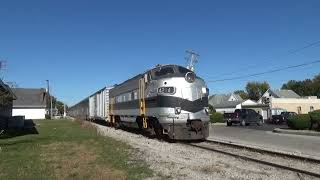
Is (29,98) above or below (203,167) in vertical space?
above

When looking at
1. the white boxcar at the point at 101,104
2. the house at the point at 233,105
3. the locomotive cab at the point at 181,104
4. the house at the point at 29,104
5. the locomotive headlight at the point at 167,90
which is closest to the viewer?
the locomotive cab at the point at 181,104

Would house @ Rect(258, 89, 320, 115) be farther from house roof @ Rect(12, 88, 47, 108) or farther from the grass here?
the grass

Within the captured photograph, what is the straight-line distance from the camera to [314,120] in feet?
89.0

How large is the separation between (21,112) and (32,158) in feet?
235

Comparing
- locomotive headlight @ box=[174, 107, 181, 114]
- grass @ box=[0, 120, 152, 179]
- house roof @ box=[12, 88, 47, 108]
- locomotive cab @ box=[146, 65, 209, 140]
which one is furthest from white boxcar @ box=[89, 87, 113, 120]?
house roof @ box=[12, 88, 47, 108]

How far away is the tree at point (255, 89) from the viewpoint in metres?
144

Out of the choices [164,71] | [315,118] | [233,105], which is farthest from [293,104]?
[164,71]

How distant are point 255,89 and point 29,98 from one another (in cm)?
8226

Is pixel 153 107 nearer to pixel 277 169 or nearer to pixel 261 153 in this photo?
pixel 261 153

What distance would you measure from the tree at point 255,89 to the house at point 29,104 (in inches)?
3064

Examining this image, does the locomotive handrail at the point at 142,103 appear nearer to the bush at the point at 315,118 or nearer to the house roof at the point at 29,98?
the bush at the point at 315,118

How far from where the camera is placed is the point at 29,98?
87562 millimetres

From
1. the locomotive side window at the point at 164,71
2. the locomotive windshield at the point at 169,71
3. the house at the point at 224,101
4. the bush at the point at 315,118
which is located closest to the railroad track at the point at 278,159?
the locomotive windshield at the point at 169,71

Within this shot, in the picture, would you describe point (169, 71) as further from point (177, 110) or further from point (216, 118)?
point (216, 118)
